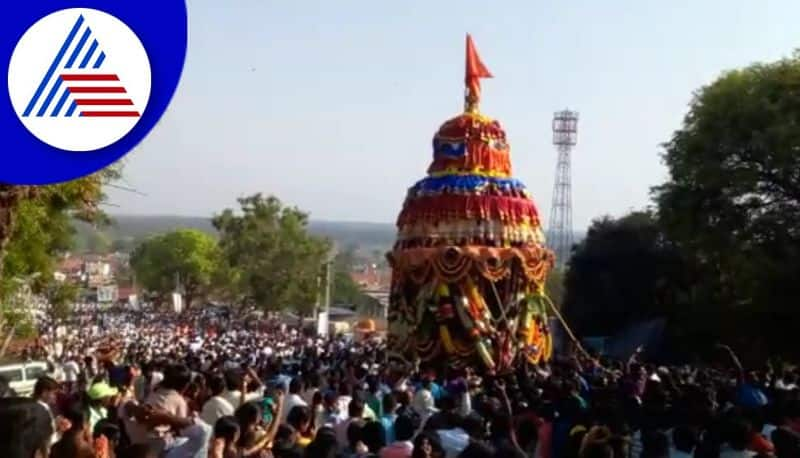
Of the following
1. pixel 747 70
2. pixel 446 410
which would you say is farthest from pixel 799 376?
pixel 747 70

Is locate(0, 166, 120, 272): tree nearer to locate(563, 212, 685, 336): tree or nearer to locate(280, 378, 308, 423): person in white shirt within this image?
locate(280, 378, 308, 423): person in white shirt

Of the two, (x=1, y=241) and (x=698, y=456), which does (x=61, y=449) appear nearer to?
(x=698, y=456)

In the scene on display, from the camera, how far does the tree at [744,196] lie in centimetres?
2669

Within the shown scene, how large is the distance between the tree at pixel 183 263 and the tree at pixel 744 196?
68.1 metres

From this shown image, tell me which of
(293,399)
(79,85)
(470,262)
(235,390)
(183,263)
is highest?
(79,85)

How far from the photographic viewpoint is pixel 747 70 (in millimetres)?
29719

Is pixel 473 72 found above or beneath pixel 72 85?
above

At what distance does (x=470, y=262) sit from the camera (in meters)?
22.8

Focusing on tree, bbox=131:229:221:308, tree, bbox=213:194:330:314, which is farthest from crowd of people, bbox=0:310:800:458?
tree, bbox=131:229:221:308

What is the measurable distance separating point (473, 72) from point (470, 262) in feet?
15.4

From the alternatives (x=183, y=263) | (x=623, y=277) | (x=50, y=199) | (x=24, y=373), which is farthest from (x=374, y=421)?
(x=183, y=263)

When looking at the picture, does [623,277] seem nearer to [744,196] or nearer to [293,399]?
[744,196]

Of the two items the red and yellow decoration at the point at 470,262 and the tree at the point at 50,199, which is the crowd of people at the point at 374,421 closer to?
the tree at the point at 50,199

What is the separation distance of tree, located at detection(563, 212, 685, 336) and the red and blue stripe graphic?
3176 cm
